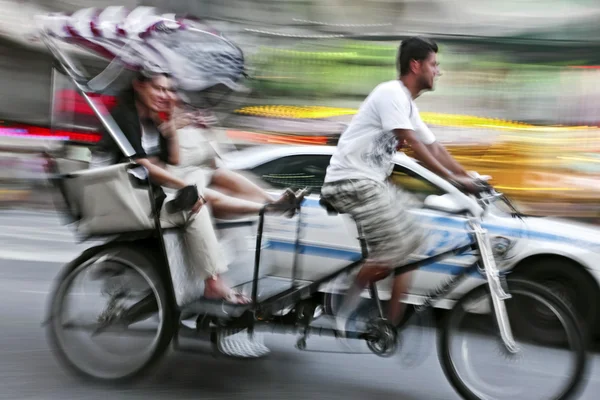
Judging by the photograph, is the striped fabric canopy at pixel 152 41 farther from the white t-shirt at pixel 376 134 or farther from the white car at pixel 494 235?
the white car at pixel 494 235

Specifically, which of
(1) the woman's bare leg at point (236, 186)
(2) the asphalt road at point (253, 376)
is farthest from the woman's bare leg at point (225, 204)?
(2) the asphalt road at point (253, 376)

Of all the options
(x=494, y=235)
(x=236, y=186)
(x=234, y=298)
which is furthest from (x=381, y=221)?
(x=494, y=235)

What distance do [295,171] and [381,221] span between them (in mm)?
2580

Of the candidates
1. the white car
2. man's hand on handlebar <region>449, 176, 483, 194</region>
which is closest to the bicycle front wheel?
man's hand on handlebar <region>449, 176, 483, 194</region>

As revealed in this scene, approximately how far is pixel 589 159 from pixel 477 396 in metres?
8.95

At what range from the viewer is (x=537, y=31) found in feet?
52.4

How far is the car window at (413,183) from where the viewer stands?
21.2 feet

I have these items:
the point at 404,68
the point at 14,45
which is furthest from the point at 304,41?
the point at 404,68

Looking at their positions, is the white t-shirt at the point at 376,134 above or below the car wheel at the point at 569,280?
above

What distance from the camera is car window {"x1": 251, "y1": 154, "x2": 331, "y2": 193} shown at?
674 centimetres

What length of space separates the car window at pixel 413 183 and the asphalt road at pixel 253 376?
4.72 ft

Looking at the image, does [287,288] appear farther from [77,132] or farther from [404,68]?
[77,132]

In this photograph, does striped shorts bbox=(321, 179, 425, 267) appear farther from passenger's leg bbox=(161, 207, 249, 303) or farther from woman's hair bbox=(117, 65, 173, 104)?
woman's hair bbox=(117, 65, 173, 104)

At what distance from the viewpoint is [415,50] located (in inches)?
170
